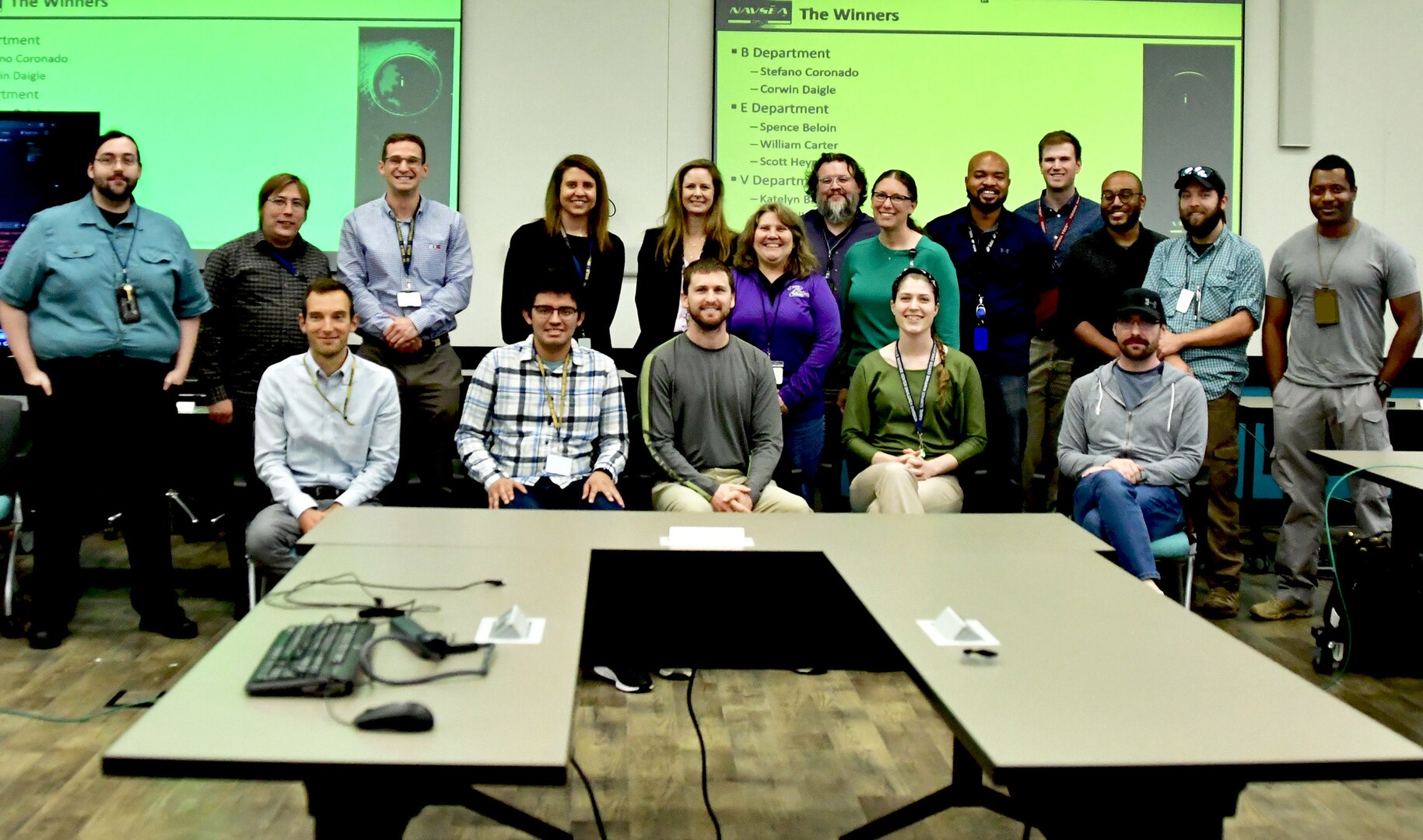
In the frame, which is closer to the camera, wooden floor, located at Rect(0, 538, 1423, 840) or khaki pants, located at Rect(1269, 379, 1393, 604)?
wooden floor, located at Rect(0, 538, 1423, 840)

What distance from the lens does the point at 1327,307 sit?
14.1 ft

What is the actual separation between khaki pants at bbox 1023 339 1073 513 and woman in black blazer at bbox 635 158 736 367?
5.13ft

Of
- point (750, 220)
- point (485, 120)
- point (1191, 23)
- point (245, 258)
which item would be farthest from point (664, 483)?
point (1191, 23)

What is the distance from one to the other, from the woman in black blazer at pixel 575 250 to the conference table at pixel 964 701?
6.32 ft

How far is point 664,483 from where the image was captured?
→ 151 inches

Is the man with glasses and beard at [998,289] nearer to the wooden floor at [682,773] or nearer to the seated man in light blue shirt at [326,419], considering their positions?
the wooden floor at [682,773]

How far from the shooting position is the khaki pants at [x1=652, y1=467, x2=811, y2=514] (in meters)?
3.67

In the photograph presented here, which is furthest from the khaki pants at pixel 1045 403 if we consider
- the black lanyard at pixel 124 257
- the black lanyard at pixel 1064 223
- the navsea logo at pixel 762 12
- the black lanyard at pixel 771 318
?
the black lanyard at pixel 124 257

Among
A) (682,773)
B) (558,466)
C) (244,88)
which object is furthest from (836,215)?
(244,88)

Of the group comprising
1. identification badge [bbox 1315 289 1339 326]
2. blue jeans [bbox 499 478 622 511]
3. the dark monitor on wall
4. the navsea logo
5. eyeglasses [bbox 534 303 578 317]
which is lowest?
blue jeans [bbox 499 478 622 511]

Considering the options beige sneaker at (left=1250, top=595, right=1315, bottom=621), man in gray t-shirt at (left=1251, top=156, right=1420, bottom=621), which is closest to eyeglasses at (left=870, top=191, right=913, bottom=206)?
man in gray t-shirt at (left=1251, top=156, right=1420, bottom=621)

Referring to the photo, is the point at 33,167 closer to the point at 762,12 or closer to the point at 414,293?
the point at 414,293

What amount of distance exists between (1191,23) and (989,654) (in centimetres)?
520

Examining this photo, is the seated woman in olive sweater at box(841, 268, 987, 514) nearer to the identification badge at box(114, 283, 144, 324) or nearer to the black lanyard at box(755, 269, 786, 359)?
the black lanyard at box(755, 269, 786, 359)
